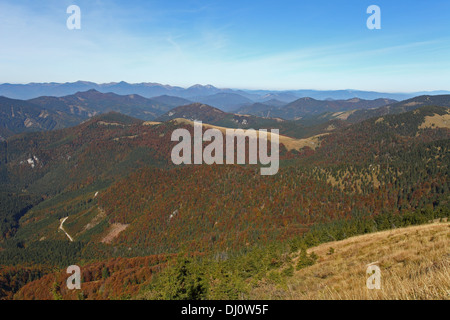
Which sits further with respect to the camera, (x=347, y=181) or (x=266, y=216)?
(x=347, y=181)

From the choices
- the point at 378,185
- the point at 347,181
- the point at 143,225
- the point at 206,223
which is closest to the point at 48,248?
the point at 143,225

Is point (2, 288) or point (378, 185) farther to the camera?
point (378, 185)
